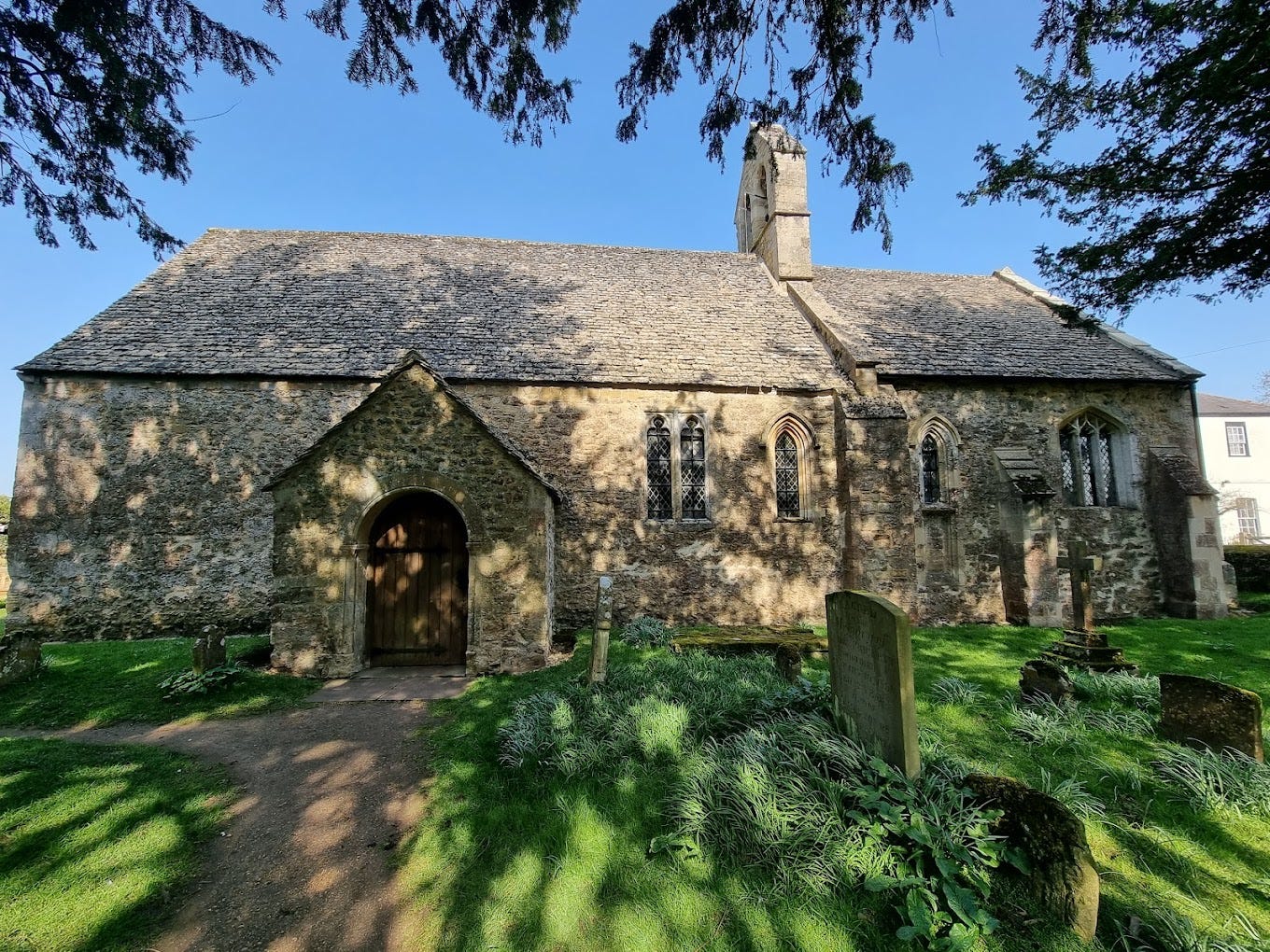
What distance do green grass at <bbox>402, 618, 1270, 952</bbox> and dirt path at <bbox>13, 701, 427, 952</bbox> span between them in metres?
0.31

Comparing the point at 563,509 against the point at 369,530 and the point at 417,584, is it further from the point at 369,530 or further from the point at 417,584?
the point at 369,530

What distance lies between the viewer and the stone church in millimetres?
8930

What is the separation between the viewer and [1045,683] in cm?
642

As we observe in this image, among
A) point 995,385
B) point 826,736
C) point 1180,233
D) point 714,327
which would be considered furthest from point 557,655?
point 995,385

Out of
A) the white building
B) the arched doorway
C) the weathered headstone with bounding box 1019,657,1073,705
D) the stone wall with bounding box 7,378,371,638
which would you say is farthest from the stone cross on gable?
the white building

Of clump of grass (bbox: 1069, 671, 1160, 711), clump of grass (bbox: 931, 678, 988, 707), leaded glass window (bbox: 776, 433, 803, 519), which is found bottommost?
A: clump of grass (bbox: 931, 678, 988, 707)

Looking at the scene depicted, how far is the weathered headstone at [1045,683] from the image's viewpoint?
6.19 metres

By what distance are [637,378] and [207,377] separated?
9.91 metres

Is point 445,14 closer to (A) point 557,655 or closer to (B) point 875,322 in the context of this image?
(A) point 557,655

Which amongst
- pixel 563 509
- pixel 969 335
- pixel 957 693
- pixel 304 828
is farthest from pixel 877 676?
pixel 969 335

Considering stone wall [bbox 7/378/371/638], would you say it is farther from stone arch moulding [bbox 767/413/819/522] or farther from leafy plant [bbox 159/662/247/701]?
stone arch moulding [bbox 767/413/819/522]

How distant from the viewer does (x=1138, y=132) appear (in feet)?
26.9

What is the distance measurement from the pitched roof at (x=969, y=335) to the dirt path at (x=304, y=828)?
501 inches

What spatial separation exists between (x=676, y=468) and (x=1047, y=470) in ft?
32.9
